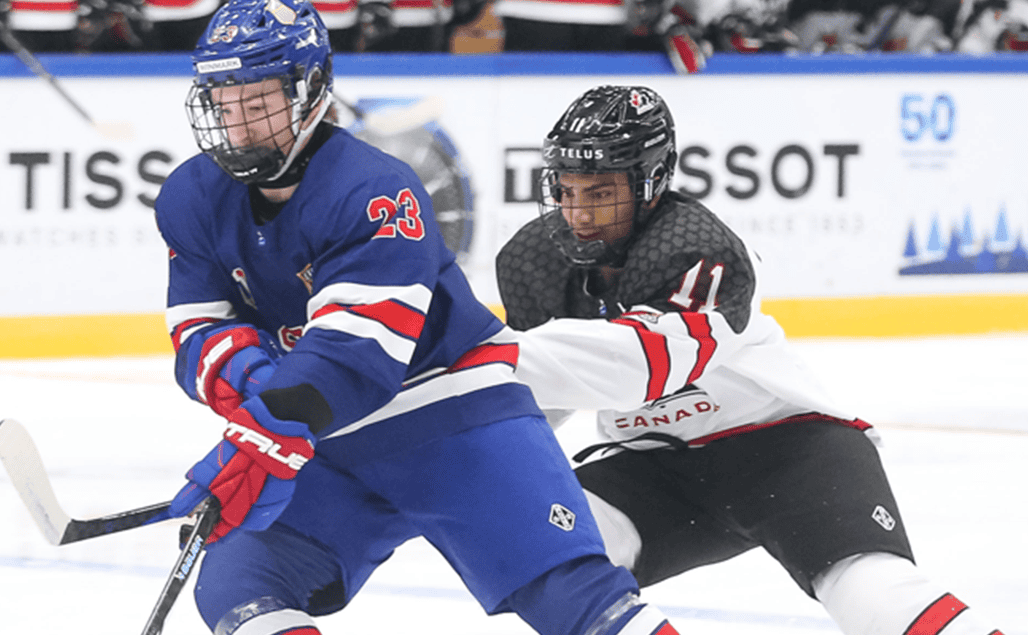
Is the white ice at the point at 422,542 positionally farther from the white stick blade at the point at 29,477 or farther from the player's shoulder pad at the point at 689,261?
the player's shoulder pad at the point at 689,261

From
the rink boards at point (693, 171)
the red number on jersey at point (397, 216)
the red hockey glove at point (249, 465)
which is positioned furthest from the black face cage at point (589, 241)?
the rink boards at point (693, 171)

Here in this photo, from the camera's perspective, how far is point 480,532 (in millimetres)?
1600

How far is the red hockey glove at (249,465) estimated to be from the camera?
149 cm

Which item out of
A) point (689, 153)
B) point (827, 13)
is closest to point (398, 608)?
point (689, 153)

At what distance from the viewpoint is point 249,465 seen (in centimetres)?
151

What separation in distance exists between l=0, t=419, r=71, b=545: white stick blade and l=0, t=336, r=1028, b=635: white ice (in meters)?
0.14

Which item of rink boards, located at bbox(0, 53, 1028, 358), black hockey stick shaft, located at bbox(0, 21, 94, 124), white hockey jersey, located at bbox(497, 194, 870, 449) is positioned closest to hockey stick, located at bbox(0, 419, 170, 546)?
white hockey jersey, located at bbox(497, 194, 870, 449)

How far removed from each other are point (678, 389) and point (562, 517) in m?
0.38

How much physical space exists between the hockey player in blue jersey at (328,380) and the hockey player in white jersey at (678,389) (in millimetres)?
215

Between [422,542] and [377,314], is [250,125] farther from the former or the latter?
[422,542]

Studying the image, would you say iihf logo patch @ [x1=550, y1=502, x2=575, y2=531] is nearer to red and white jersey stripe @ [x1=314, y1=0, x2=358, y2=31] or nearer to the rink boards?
the rink boards

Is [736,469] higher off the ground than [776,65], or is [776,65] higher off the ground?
[776,65]

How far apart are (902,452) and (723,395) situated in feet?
5.91

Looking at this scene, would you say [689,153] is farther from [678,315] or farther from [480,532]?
[480,532]
